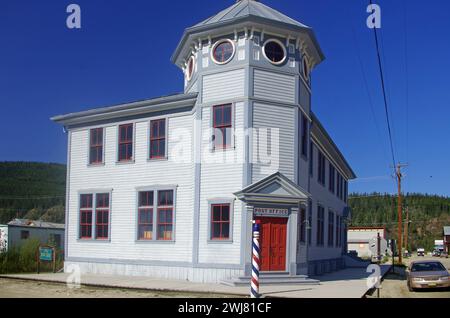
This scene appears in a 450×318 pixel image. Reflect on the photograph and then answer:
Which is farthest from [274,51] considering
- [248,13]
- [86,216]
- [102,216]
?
[86,216]

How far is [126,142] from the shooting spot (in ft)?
86.5

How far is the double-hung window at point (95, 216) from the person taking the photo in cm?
2662

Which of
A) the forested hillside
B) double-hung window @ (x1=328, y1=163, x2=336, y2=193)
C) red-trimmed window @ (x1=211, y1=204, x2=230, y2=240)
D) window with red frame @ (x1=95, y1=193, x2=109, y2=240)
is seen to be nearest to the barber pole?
red-trimmed window @ (x1=211, y1=204, x2=230, y2=240)

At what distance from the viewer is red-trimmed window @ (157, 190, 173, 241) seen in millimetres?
24438

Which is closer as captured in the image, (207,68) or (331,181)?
(207,68)

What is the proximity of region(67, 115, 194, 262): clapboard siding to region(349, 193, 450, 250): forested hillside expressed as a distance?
12714 cm

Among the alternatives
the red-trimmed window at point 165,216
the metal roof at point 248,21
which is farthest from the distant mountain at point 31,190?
the metal roof at point 248,21

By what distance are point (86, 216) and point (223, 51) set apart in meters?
10.8

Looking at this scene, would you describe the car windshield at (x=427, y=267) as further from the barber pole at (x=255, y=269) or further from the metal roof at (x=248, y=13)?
the metal roof at (x=248, y=13)

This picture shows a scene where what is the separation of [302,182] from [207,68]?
20.8ft

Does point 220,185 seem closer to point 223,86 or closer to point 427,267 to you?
point 223,86
